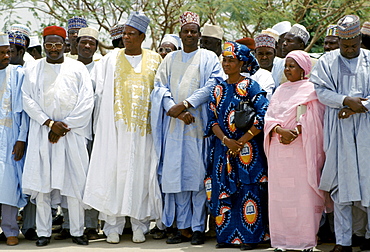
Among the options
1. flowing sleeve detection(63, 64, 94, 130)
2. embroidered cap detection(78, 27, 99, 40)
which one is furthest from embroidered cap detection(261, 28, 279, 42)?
flowing sleeve detection(63, 64, 94, 130)

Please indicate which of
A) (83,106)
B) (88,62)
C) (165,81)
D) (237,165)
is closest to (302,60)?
(237,165)

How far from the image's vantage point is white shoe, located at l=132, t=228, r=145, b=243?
24.1 feet

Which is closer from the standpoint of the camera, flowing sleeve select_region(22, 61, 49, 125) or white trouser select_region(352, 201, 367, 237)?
white trouser select_region(352, 201, 367, 237)

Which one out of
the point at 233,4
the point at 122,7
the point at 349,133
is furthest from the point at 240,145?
the point at 122,7

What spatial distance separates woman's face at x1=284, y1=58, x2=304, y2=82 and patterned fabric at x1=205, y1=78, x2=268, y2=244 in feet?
1.32

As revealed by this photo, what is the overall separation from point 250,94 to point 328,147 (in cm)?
107

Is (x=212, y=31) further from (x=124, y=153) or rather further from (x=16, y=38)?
(x=16, y=38)

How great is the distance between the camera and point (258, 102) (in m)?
6.86

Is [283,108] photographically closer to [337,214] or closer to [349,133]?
[349,133]

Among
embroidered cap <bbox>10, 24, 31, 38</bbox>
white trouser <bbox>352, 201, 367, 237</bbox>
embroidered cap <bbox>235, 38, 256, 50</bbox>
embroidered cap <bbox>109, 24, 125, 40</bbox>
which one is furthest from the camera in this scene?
embroidered cap <bbox>109, 24, 125, 40</bbox>

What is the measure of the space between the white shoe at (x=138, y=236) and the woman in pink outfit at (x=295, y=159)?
1.65 metres

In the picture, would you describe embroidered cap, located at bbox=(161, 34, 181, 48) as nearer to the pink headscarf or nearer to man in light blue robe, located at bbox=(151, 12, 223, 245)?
man in light blue robe, located at bbox=(151, 12, 223, 245)

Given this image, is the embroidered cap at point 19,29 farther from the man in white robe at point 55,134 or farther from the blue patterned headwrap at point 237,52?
the blue patterned headwrap at point 237,52

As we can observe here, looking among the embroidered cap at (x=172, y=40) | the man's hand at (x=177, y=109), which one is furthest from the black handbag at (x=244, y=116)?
the embroidered cap at (x=172, y=40)
